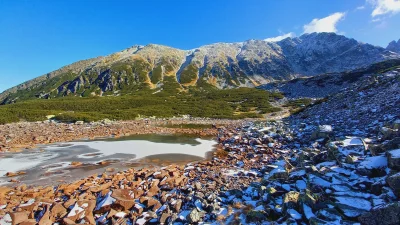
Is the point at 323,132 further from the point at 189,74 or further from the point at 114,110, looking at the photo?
the point at 189,74

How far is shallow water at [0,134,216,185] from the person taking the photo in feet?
39.6

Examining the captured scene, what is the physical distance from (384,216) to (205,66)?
146333 mm

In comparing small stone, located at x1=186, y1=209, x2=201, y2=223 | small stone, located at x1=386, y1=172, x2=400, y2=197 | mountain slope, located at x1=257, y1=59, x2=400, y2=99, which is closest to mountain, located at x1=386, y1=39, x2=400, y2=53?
mountain slope, located at x1=257, y1=59, x2=400, y2=99

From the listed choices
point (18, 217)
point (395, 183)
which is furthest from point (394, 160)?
point (18, 217)

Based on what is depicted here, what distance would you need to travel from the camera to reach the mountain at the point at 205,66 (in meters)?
116

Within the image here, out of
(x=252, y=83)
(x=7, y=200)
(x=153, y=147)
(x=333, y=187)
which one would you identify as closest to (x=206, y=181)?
(x=333, y=187)

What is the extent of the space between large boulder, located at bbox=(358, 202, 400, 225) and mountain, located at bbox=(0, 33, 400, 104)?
101311 millimetres

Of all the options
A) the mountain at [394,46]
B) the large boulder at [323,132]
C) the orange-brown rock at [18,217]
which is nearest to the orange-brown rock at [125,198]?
the orange-brown rock at [18,217]

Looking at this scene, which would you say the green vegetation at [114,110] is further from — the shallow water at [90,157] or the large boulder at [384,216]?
the large boulder at [384,216]

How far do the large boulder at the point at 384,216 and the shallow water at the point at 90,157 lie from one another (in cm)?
1046

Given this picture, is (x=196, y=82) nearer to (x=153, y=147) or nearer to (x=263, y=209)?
(x=153, y=147)

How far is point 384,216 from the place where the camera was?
175 inches

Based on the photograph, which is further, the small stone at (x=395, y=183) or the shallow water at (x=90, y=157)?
the shallow water at (x=90, y=157)

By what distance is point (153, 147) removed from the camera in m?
18.3
